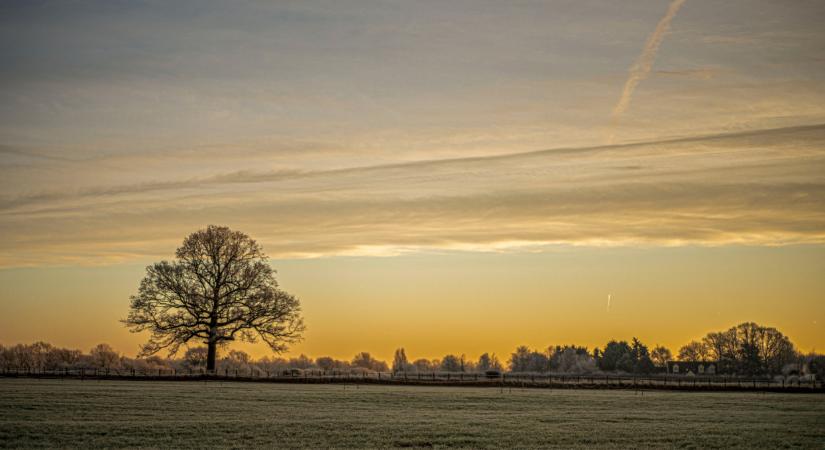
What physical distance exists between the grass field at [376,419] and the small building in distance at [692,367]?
10077 centimetres

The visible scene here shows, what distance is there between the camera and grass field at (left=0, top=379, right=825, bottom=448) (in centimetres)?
3212

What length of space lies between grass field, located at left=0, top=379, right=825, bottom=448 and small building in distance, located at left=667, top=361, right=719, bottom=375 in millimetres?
100772

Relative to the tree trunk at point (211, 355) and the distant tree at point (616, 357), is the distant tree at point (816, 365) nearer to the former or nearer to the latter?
the distant tree at point (616, 357)

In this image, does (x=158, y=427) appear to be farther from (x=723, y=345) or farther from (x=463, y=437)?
(x=723, y=345)

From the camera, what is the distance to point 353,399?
51.4m

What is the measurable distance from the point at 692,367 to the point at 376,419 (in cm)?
13119

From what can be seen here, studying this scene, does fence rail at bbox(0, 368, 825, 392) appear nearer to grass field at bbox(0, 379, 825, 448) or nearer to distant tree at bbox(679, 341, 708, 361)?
grass field at bbox(0, 379, 825, 448)

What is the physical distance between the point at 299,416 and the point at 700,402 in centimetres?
2828

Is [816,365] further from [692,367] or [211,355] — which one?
[211,355]

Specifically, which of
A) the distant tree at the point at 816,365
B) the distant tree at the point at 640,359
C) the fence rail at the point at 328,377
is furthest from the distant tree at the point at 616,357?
the fence rail at the point at 328,377

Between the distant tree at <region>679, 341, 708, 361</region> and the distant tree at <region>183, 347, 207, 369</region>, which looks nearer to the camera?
the distant tree at <region>183, 347, 207, 369</region>

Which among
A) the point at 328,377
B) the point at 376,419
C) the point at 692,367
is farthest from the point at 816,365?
the point at 376,419

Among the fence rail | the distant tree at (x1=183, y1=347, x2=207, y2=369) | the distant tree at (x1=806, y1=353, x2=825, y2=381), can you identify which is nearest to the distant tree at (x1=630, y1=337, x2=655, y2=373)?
the distant tree at (x1=806, y1=353, x2=825, y2=381)

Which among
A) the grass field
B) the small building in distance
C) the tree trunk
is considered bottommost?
the small building in distance
